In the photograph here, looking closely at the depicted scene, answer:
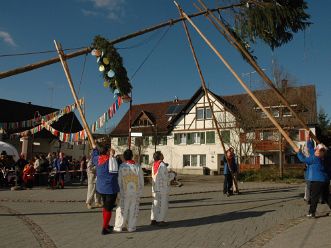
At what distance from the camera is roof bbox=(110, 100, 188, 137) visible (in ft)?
168

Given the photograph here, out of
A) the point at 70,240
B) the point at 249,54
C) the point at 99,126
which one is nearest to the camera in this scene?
the point at 70,240

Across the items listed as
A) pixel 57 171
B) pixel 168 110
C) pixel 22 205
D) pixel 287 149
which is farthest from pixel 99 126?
pixel 168 110

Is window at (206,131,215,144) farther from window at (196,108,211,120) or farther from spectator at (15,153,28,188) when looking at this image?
spectator at (15,153,28,188)

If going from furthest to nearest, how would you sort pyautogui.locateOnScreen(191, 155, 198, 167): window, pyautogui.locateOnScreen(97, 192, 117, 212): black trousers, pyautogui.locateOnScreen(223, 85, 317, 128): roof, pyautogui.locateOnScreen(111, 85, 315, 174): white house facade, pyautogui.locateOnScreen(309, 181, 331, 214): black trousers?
pyautogui.locateOnScreen(191, 155, 198, 167): window → pyautogui.locateOnScreen(111, 85, 315, 174): white house facade → pyautogui.locateOnScreen(223, 85, 317, 128): roof → pyautogui.locateOnScreen(309, 181, 331, 214): black trousers → pyautogui.locateOnScreen(97, 192, 117, 212): black trousers

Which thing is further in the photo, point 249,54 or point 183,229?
point 249,54

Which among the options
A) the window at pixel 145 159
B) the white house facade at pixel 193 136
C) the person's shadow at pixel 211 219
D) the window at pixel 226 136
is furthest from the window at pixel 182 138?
the person's shadow at pixel 211 219

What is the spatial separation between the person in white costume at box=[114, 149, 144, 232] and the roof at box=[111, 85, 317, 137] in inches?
841

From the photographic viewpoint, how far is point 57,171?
801 inches

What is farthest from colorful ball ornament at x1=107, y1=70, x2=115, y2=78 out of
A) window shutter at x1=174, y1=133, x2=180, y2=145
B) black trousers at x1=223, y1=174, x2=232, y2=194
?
window shutter at x1=174, y1=133, x2=180, y2=145

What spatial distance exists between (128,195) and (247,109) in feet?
97.6

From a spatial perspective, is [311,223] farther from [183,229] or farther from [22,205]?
[22,205]

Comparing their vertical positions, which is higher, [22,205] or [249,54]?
[249,54]

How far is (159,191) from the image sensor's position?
915 cm

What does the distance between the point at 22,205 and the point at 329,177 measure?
916cm
